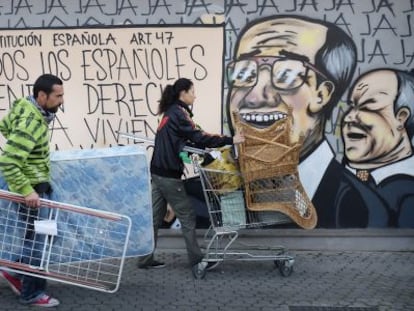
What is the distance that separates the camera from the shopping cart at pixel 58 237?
17.2ft

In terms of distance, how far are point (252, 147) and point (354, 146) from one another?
5.43 ft

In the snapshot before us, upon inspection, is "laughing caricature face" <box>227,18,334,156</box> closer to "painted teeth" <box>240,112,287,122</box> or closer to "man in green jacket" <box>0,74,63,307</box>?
"painted teeth" <box>240,112,287,122</box>

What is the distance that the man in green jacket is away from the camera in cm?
514

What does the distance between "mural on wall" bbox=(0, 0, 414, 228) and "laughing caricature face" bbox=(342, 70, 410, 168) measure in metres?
0.01

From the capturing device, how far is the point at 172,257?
7.32m

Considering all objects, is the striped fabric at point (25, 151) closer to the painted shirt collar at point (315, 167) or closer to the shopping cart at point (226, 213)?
the shopping cart at point (226, 213)

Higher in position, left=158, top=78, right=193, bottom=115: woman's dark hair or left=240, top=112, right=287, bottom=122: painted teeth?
left=158, top=78, right=193, bottom=115: woman's dark hair

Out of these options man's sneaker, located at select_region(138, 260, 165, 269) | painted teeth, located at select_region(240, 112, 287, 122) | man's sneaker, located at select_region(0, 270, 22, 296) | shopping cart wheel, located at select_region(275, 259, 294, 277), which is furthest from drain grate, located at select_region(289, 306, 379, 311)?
painted teeth, located at select_region(240, 112, 287, 122)

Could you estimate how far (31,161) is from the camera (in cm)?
529

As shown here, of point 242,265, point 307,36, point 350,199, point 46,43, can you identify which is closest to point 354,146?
point 350,199

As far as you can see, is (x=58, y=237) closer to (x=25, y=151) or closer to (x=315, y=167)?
(x=25, y=151)

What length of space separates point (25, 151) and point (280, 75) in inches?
127

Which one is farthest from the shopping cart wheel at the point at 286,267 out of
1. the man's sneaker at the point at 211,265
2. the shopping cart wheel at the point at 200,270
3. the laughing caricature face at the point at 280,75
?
the laughing caricature face at the point at 280,75

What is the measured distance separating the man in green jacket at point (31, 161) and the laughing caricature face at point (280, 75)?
2.57m
